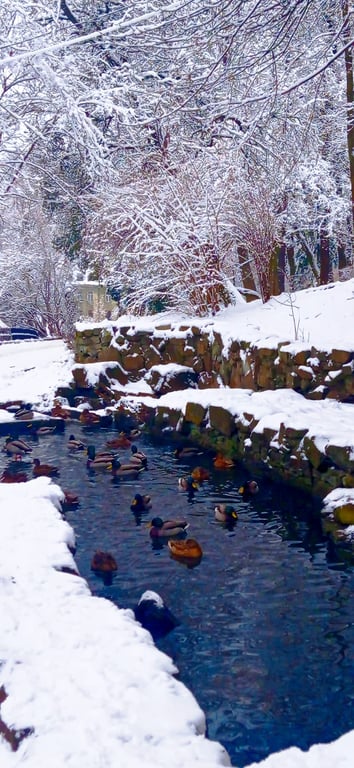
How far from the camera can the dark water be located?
427 cm

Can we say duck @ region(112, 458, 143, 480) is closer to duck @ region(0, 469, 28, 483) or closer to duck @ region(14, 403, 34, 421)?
duck @ region(0, 469, 28, 483)

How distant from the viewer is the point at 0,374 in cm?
1880

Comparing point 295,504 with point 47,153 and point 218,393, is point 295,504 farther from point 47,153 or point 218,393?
point 47,153

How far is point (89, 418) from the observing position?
46.3ft

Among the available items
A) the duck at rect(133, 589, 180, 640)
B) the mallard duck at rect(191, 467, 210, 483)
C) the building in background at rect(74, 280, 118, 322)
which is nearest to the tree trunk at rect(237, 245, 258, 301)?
the building in background at rect(74, 280, 118, 322)

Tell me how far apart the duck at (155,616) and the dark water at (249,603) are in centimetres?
7

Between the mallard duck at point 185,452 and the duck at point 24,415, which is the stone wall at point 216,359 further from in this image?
the duck at point 24,415

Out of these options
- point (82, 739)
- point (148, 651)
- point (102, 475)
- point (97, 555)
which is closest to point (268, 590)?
point (97, 555)

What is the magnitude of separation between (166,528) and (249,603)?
1.67 metres

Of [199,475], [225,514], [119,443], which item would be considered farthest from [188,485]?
[119,443]

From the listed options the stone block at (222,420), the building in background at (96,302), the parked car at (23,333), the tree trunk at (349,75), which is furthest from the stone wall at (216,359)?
the parked car at (23,333)

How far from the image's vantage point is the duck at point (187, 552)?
6613 mm

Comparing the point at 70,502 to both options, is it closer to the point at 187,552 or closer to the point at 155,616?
the point at 187,552

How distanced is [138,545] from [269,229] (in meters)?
9.09
